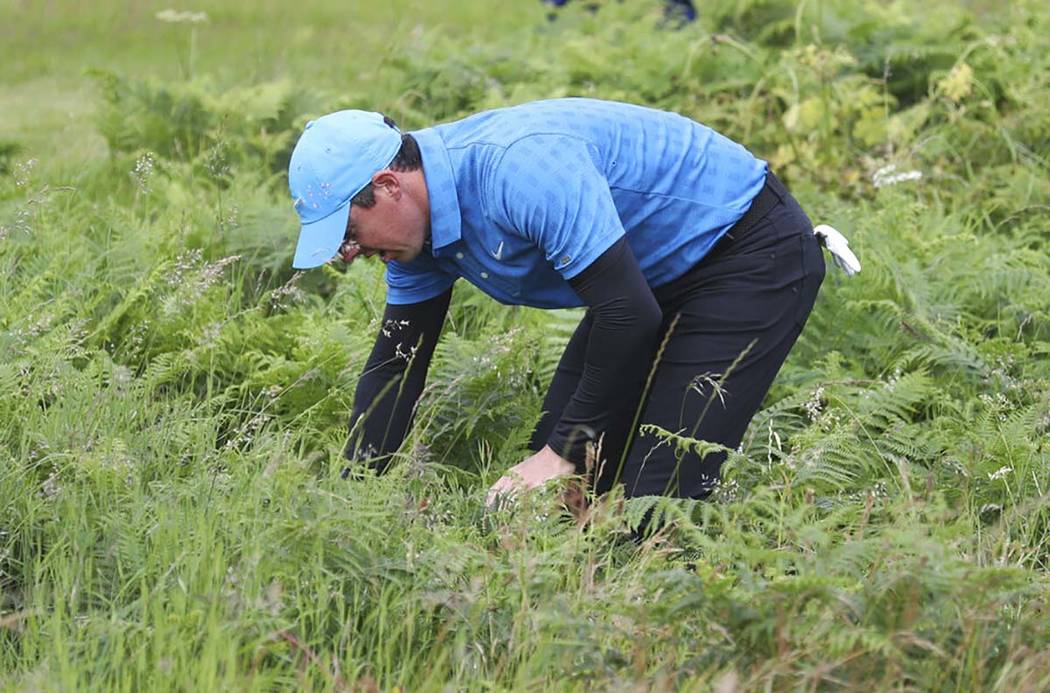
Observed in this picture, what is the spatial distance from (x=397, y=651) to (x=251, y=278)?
2.88m

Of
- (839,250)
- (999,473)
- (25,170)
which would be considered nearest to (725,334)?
(839,250)

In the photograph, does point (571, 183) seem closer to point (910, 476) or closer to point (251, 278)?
point (910, 476)

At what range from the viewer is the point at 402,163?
372 cm

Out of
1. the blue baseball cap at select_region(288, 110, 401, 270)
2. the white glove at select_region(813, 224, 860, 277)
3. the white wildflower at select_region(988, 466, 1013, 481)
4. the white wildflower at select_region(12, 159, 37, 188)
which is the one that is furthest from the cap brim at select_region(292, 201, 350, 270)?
the white wildflower at select_region(988, 466, 1013, 481)

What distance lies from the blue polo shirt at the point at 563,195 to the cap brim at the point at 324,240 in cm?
26

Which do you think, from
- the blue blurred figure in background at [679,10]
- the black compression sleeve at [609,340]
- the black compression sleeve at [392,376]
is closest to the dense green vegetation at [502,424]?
the black compression sleeve at [392,376]

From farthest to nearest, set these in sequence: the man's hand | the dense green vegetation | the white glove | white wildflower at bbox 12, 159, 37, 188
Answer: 1. white wildflower at bbox 12, 159, 37, 188
2. the white glove
3. the man's hand
4. the dense green vegetation

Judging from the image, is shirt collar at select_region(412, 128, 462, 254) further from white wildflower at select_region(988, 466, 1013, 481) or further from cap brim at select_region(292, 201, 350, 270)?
white wildflower at select_region(988, 466, 1013, 481)

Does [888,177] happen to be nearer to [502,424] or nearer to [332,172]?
[502,424]

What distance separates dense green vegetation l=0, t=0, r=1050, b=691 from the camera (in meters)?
3.21

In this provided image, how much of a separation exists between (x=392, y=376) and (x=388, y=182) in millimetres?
855

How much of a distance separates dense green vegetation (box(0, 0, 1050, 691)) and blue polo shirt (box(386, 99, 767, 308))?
0.63 m

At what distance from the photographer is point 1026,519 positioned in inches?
174

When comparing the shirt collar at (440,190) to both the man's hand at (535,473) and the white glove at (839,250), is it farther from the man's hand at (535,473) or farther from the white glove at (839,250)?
the white glove at (839,250)
